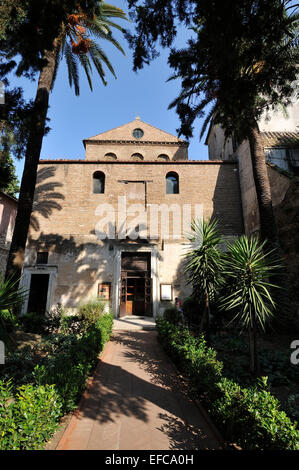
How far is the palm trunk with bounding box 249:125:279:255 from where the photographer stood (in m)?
9.50

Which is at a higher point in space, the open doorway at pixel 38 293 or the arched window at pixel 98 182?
the arched window at pixel 98 182

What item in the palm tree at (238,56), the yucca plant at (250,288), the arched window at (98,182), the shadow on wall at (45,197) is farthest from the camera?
the arched window at (98,182)

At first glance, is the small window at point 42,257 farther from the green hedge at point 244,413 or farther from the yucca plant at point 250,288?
the green hedge at point 244,413

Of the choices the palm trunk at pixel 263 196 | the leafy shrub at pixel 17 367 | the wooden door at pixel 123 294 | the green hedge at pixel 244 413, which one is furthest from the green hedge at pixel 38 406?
the wooden door at pixel 123 294

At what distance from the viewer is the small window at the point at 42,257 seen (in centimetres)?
1529

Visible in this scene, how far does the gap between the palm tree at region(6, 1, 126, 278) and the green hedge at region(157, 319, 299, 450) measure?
22.7 ft

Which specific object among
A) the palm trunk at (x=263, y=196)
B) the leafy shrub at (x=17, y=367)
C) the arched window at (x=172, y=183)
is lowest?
the leafy shrub at (x=17, y=367)

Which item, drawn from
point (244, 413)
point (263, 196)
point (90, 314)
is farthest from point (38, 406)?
point (263, 196)

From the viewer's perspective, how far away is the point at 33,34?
5.18 m

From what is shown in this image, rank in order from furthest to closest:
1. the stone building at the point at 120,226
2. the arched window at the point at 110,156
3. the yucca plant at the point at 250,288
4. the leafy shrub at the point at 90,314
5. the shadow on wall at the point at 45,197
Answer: the arched window at the point at 110,156, the shadow on wall at the point at 45,197, the stone building at the point at 120,226, the leafy shrub at the point at 90,314, the yucca plant at the point at 250,288

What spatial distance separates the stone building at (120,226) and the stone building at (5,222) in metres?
3.15

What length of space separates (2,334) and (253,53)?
304 inches
